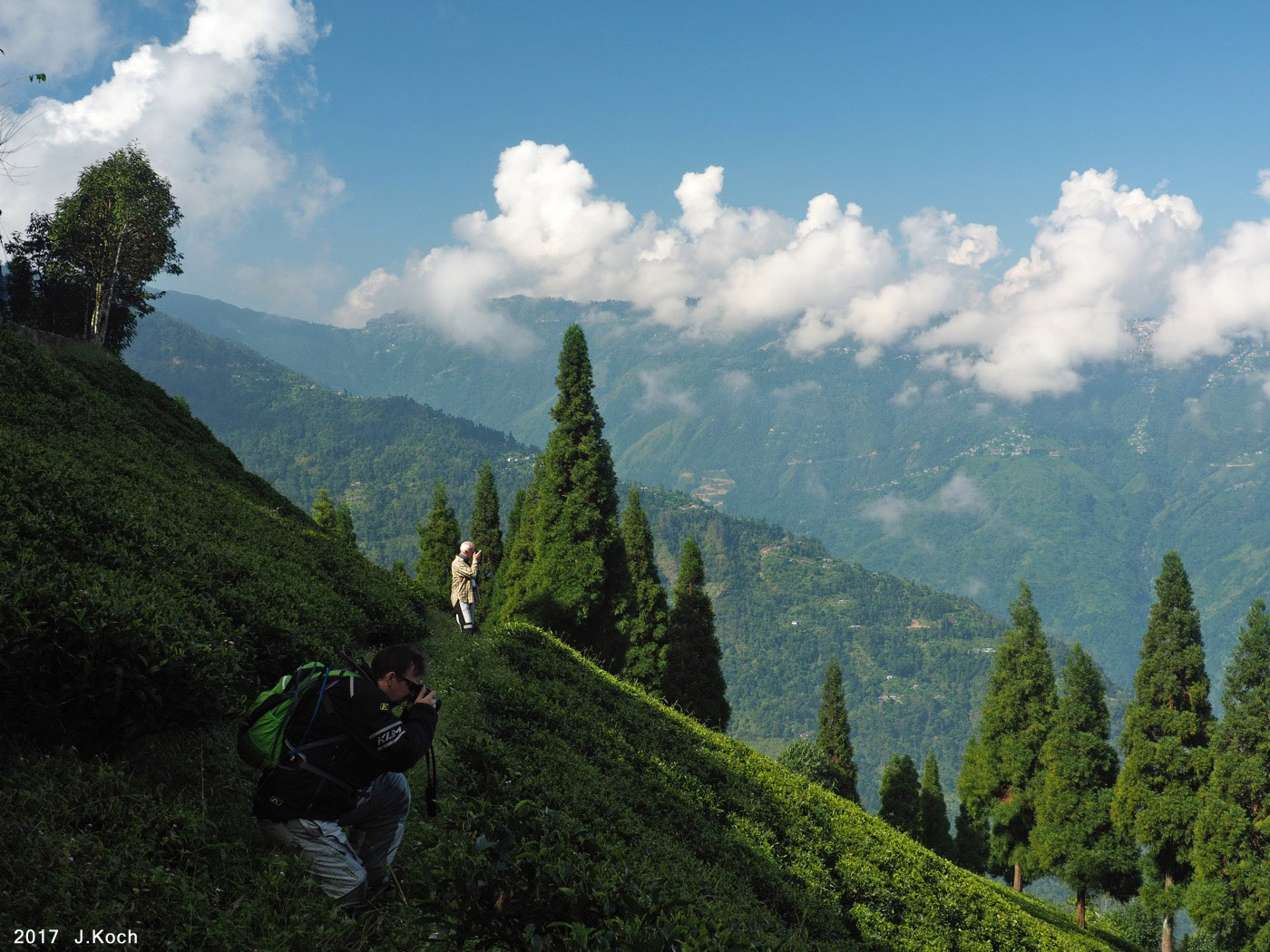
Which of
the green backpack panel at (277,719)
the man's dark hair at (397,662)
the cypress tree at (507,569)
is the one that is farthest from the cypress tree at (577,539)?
the green backpack panel at (277,719)

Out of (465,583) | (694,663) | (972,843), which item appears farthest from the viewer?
(972,843)

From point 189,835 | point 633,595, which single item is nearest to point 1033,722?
point 633,595

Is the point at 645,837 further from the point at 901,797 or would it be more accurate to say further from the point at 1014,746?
the point at 901,797

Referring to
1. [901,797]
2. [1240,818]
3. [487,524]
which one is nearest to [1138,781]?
[1240,818]

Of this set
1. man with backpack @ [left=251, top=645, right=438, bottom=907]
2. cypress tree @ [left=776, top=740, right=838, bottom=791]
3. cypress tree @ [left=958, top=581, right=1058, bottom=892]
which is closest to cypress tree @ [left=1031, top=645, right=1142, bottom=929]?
cypress tree @ [left=958, top=581, right=1058, bottom=892]

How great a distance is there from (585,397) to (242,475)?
41.0ft

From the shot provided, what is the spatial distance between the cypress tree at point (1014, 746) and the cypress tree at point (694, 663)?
12.9 m

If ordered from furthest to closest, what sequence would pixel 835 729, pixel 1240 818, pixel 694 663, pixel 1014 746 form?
pixel 835 729, pixel 1014 746, pixel 694 663, pixel 1240 818

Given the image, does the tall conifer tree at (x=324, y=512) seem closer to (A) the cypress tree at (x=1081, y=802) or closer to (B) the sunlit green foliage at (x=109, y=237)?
(B) the sunlit green foliage at (x=109, y=237)

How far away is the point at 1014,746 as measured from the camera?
120 feet

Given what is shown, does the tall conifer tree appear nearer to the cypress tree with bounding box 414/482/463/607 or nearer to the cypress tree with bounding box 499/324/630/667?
the cypress tree with bounding box 414/482/463/607

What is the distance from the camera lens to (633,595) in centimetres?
3078

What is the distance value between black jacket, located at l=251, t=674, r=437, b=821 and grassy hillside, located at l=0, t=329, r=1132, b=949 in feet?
1.25

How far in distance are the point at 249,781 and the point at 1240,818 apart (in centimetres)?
3023
